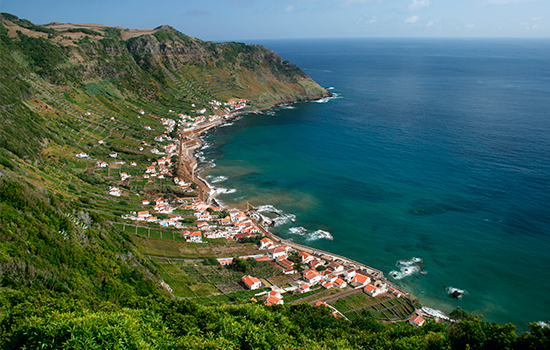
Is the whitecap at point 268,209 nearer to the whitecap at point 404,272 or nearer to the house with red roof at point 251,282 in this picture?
the house with red roof at point 251,282

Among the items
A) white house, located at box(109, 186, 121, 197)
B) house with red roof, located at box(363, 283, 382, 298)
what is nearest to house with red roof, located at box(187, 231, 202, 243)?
white house, located at box(109, 186, 121, 197)

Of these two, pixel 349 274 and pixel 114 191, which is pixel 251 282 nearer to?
pixel 349 274

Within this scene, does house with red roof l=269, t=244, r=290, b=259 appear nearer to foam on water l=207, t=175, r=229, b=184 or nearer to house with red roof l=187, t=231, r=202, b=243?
house with red roof l=187, t=231, r=202, b=243

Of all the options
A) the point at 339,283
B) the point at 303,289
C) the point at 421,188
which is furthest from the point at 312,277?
the point at 421,188

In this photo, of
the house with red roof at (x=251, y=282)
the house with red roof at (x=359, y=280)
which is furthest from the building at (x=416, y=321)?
the house with red roof at (x=251, y=282)

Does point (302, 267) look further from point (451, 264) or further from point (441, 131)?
point (441, 131)

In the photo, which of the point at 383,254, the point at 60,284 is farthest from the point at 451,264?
the point at 60,284
